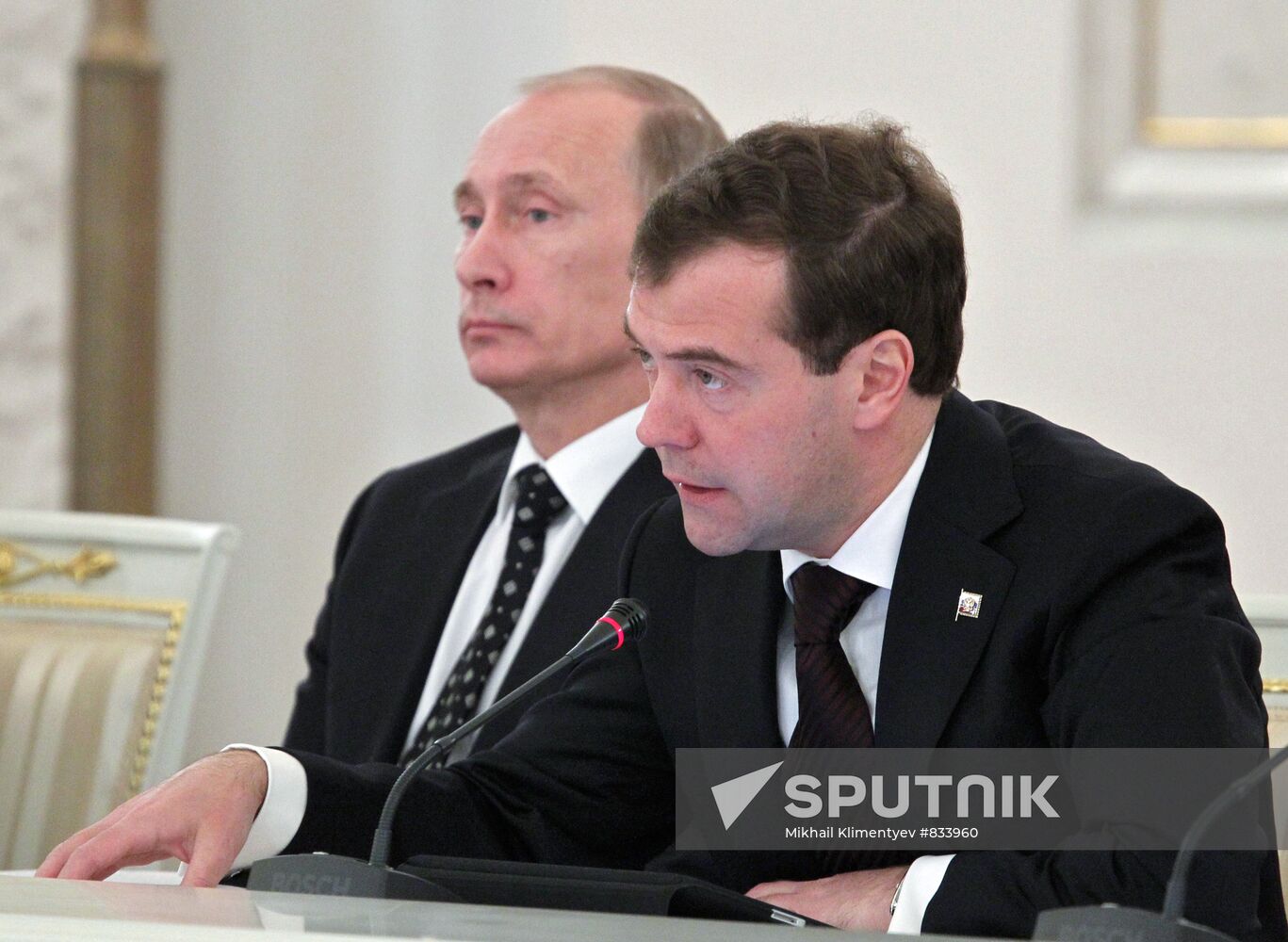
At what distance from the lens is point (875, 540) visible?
1714 millimetres

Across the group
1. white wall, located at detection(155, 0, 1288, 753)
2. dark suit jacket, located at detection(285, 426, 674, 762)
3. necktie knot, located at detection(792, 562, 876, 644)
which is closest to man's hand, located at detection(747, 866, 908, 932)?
necktie knot, located at detection(792, 562, 876, 644)

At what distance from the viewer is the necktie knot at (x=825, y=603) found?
5.62 ft

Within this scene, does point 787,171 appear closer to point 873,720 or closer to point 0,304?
point 873,720

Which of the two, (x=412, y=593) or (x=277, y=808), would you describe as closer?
(x=277, y=808)

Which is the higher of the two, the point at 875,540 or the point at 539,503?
the point at 875,540

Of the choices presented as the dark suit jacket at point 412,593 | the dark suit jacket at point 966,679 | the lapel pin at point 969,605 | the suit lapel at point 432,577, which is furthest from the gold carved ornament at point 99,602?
the lapel pin at point 969,605

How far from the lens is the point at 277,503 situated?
427cm

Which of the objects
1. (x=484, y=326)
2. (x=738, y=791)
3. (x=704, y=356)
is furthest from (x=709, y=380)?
(x=484, y=326)

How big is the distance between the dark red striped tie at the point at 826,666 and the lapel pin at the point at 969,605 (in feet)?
0.37

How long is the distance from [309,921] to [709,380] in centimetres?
72

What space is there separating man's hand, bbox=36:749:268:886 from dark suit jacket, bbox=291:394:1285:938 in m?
0.12

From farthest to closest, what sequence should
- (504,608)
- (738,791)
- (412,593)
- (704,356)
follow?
(412,593) → (504,608) → (738,791) → (704,356)

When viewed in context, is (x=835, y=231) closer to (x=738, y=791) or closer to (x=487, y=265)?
(x=738, y=791)

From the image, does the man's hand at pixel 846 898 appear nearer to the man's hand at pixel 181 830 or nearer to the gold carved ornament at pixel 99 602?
the man's hand at pixel 181 830
